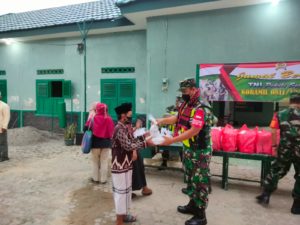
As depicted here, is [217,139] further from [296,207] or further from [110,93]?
[110,93]

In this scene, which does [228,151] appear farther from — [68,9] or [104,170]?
[68,9]

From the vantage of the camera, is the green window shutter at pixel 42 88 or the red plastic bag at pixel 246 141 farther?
the green window shutter at pixel 42 88

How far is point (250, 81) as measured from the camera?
6.57 meters

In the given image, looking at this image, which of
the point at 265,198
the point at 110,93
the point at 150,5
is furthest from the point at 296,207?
the point at 110,93

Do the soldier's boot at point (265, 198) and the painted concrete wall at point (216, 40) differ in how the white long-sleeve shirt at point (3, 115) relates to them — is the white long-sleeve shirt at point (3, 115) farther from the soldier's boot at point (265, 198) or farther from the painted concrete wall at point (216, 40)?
the soldier's boot at point (265, 198)

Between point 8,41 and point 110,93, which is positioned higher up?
point 8,41

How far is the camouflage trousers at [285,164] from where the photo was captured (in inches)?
157

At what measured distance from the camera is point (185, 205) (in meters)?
4.13

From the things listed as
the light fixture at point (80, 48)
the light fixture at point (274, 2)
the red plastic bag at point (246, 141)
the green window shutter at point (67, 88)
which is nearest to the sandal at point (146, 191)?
the red plastic bag at point (246, 141)

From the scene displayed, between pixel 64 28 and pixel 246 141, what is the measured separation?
7.82 metres

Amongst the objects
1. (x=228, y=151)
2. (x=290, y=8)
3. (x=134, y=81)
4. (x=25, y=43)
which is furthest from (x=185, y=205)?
(x=25, y=43)

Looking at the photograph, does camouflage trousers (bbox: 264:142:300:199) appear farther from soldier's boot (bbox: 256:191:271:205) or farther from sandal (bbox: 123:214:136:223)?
sandal (bbox: 123:214:136:223)

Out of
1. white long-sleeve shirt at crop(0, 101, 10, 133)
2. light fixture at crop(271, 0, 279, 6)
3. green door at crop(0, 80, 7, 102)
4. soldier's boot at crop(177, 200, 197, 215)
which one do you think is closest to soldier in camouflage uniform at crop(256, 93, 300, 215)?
soldier's boot at crop(177, 200, 197, 215)

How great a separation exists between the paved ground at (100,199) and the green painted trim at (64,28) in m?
4.89
